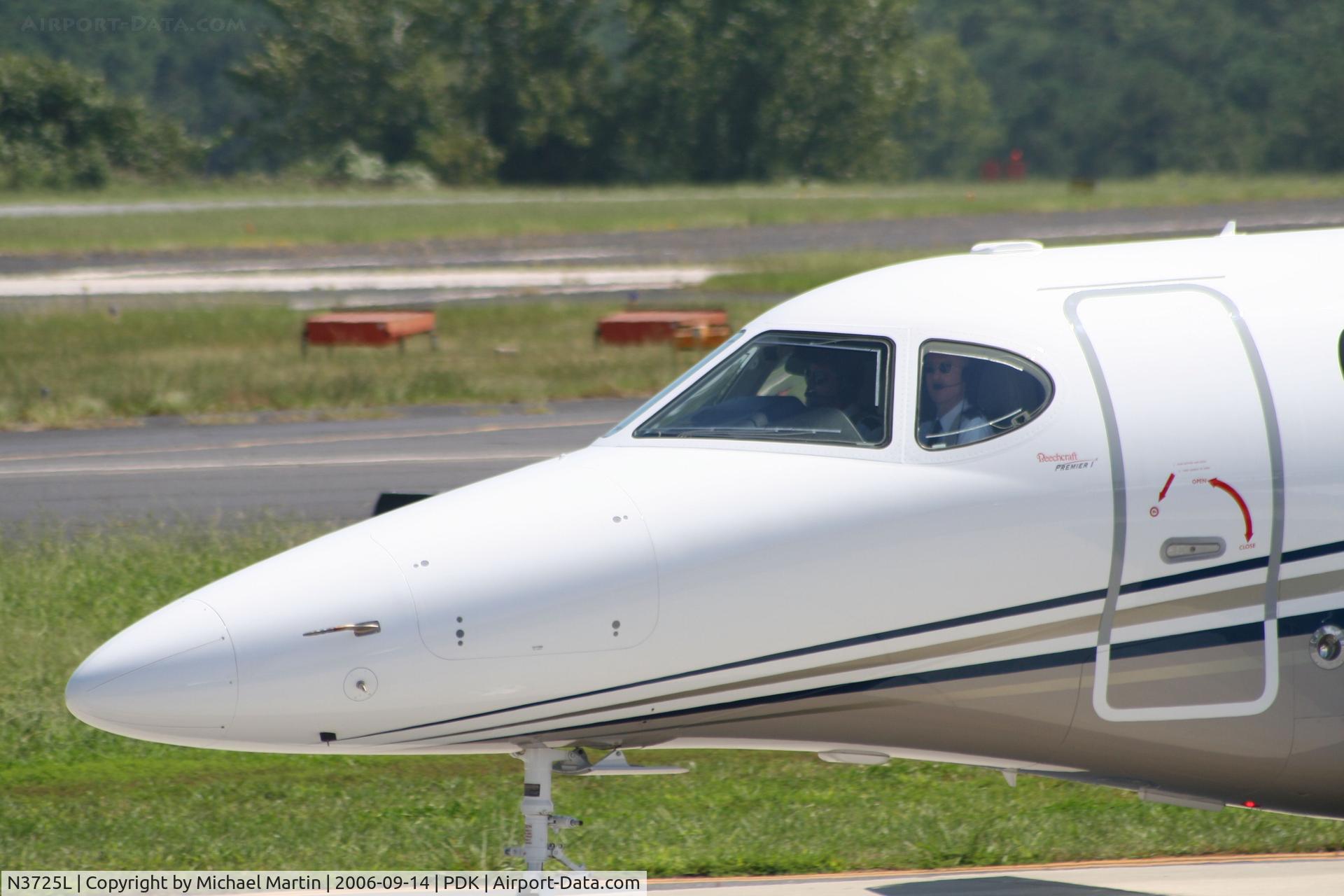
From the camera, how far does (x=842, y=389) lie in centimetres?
743

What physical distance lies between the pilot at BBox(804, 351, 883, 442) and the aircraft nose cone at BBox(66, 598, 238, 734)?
2.86 metres

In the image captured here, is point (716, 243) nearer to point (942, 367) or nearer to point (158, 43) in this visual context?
point (942, 367)

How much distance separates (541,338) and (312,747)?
→ 32.5 meters

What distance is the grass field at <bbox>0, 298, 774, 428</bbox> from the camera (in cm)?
3039

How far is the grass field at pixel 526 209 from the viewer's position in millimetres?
61656

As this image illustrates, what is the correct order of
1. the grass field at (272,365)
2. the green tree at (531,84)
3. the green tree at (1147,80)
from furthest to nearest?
the green tree at (1147,80) < the green tree at (531,84) < the grass field at (272,365)

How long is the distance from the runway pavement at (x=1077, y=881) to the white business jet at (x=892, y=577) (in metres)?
1.57

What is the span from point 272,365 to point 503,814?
987 inches

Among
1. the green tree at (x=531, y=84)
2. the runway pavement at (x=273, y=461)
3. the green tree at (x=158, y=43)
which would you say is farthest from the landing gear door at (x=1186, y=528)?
the green tree at (x=531, y=84)

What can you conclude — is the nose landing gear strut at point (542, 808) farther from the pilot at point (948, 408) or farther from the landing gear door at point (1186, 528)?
the landing gear door at point (1186, 528)

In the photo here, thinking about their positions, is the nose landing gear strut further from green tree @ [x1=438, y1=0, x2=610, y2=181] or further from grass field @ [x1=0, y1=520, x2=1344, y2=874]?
green tree @ [x1=438, y1=0, x2=610, y2=181]

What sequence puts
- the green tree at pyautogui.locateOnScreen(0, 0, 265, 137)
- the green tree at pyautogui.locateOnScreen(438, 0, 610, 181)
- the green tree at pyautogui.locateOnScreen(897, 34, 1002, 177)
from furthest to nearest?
the green tree at pyautogui.locateOnScreen(897, 34, 1002, 177) → the green tree at pyautogui.locateOnScreen(438, 0, 610, 181) → the green tree at pyautogui.locateOnScreen(0, 0, 265, 137)

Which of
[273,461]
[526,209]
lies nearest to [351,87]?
[526,209]

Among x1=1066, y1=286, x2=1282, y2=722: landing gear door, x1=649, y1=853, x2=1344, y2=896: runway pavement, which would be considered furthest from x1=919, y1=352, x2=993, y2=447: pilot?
x1=649, y1=853, x2=1344, y2=896: runway pavement
